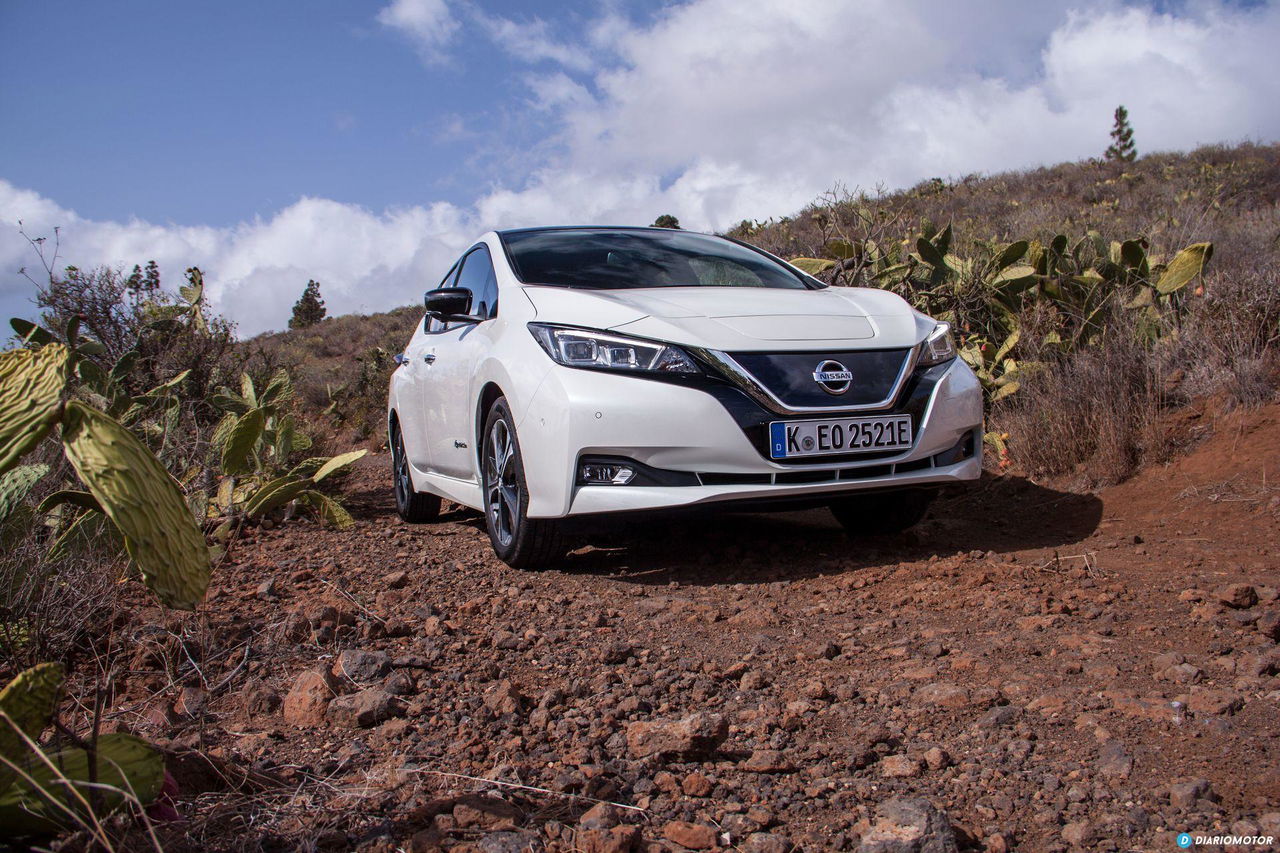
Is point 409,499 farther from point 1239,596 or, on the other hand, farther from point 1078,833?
point 1078,833

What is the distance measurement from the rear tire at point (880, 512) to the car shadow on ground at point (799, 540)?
2.5 inches

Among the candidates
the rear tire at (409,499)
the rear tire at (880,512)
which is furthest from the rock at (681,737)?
the rear tire at (409,499)

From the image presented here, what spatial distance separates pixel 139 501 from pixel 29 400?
10.3 inches

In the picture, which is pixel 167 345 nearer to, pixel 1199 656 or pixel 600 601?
pixel 600 601

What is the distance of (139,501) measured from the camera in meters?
1.52

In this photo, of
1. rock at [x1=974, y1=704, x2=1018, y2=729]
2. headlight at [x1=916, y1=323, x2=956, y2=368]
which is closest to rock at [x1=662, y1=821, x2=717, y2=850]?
rock at [x1=974, y1=704, x2=1018, y2=729]

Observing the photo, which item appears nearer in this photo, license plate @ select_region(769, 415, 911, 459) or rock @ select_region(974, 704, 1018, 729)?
rock @ select_region(974, 704, 1018, 729)

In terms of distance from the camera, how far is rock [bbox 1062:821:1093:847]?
1.84 m

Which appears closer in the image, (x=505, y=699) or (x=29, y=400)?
(x=29, y=400)

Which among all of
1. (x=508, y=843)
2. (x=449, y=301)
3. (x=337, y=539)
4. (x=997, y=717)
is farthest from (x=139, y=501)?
(x=337, y=539)

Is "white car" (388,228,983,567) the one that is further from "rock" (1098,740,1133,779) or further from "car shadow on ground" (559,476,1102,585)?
"rock" (1098,740,1133,779)

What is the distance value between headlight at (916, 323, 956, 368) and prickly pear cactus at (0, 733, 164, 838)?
3.32m

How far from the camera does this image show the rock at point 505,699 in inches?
101

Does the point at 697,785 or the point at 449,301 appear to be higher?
the point at 449,301
